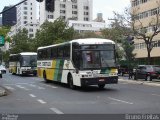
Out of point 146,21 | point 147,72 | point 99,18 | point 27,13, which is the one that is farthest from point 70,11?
point 147,72

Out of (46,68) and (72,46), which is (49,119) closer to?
(72,46)

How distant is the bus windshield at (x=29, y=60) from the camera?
2013 inches

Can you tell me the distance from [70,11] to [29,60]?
119m

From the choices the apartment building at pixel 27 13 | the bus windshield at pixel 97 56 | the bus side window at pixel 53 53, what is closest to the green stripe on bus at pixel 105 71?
the bus windshield at pixel 97 56

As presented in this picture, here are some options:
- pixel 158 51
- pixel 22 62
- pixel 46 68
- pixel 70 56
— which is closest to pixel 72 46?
pixel 70 56

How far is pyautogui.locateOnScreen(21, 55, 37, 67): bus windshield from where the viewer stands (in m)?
51.1

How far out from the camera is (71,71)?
2638 cm

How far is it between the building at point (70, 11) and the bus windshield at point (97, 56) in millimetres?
136436

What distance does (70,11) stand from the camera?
553 feet

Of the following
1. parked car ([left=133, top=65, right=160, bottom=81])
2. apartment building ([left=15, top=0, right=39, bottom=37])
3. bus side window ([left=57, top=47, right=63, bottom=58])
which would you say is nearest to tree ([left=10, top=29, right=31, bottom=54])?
parked car ([left=133, top=65, right=160, bottom=81])

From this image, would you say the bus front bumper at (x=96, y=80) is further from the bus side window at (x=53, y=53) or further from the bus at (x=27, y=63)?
the bus at (x=27, y=63)

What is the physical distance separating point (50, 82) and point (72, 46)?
32.2ft

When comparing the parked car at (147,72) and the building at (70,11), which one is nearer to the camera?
the parked car at (147,72)

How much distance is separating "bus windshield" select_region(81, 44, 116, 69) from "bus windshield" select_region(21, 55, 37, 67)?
2670 cm
